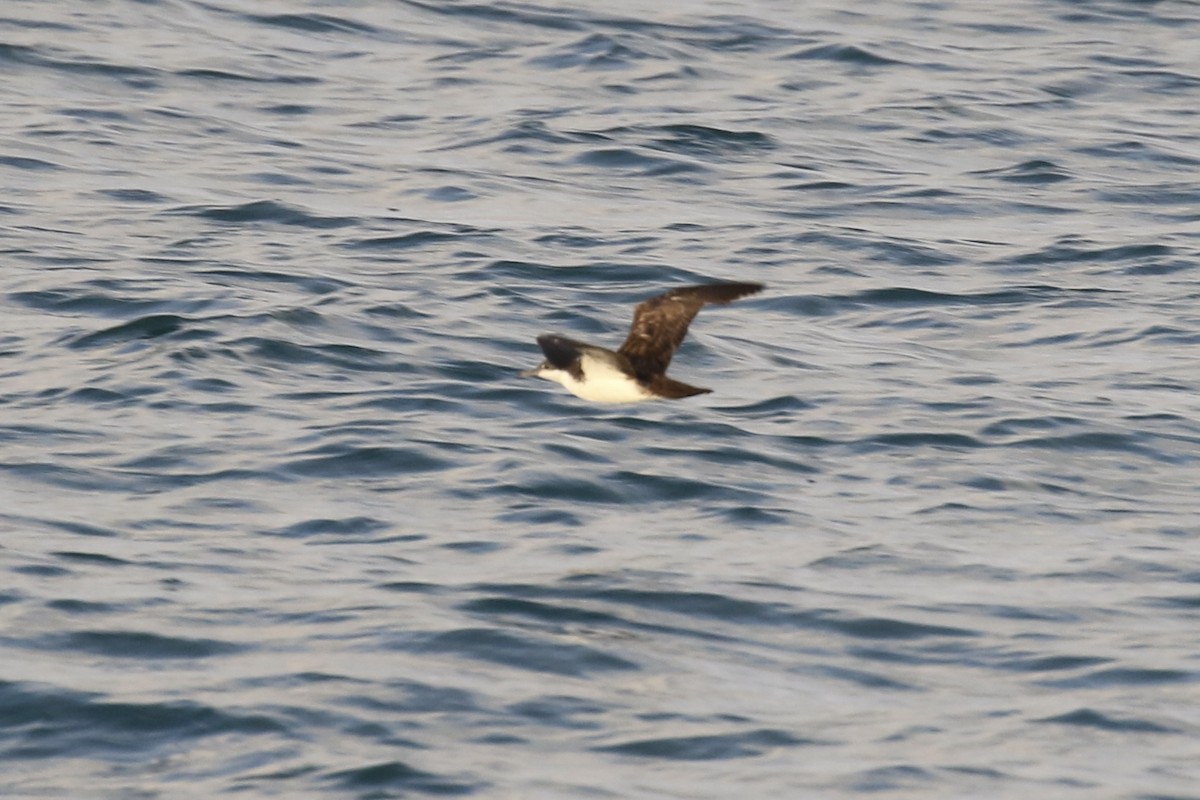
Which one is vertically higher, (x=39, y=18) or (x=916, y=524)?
(x=39, y=18)

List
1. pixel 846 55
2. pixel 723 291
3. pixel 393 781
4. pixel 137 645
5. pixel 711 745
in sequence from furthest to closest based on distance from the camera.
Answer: pixel 846 55, pixel 723 291, pixel 137 645, pixel 711 745, pixel 393 781

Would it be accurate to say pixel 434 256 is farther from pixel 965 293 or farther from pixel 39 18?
pixel 39 18

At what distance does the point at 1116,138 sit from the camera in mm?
19406

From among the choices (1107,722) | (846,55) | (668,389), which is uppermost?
(846,55)

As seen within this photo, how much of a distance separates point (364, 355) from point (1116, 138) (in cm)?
892

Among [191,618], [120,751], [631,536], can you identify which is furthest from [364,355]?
[120,751]

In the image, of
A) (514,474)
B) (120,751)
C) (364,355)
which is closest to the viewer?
(120,751)

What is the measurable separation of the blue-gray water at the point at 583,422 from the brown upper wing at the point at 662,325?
0.80 meters

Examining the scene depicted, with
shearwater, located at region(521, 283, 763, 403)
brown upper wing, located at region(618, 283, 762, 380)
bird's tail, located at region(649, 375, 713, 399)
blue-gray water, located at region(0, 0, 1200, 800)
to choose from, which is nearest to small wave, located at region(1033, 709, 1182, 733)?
blue-gray water, located at region(0, 0, 1200, 800)

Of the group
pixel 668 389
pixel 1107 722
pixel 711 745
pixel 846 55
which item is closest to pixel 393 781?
pixel 711 745

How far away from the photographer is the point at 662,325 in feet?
35.3

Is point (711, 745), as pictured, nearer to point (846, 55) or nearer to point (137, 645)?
point (137, 645)

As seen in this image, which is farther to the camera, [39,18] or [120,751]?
[39,18]

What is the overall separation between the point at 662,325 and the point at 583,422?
1.60 m
